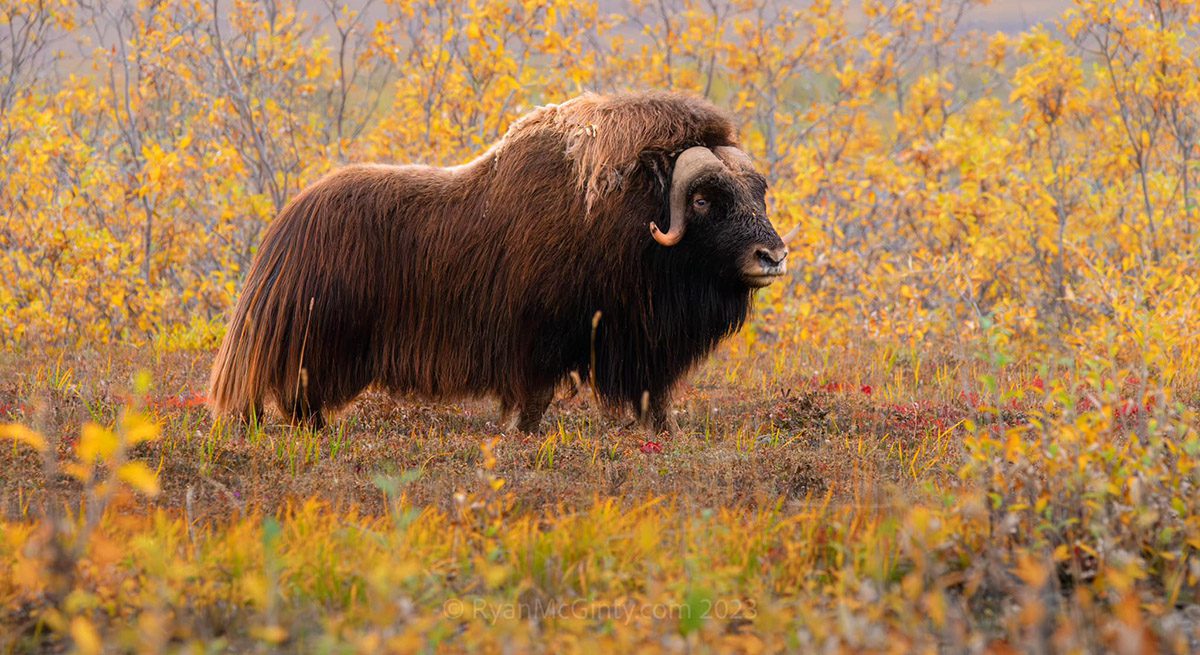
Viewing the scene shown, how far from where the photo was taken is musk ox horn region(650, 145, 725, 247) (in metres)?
4.42

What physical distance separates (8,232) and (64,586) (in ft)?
22.2

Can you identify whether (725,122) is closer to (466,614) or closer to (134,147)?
(466,614)

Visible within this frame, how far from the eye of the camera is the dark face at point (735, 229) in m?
4.48

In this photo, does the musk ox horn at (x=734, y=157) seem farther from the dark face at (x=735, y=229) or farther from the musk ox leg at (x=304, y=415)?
the musk ox leg at (x=304, y=415)

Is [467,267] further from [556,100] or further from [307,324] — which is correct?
[556,100]

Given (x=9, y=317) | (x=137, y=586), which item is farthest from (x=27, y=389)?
(x=137, y=586)

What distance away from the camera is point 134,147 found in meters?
9.60

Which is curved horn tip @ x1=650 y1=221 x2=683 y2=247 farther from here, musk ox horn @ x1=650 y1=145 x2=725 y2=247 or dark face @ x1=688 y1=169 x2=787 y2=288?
dark face @ x1=688 y1=169 x2=787 y2=288

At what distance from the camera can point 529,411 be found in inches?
190

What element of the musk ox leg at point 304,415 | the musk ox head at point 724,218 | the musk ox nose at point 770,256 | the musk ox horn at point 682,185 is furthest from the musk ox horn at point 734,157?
the musk ox leg at point 304,415

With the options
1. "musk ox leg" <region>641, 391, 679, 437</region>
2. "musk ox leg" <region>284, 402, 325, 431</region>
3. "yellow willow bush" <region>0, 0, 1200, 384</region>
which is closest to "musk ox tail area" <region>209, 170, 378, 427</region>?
A: "musk ox leg" <region>284, 402, 325, 431</region>

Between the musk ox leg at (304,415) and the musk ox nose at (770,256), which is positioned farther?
the musk ox leg at (304,415)

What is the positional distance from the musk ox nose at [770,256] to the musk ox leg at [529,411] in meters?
1.03

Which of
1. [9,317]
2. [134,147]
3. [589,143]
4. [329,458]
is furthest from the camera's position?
[134,147]
